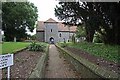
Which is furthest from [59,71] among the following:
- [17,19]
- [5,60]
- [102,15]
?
[17,19]

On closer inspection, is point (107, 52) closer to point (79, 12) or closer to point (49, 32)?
point (79, 12)

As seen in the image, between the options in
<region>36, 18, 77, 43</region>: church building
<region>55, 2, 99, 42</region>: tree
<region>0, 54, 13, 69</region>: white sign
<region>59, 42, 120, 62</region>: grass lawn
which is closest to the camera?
<region>0, 54, 13, 69</region>: white sign

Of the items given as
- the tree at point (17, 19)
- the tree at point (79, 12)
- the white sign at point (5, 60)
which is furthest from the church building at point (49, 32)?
the white sign at point (5, 60)

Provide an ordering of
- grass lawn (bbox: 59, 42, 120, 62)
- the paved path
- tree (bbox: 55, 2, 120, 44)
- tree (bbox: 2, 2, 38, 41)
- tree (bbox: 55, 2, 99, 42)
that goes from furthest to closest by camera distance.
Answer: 1. tree (bbox: 2, 2, 38, 41)
2. tree (bbox: 55, 2, 99, 42)
3. tree (bbox: 55, 2, 120, 44)
4. the paved path
5. grass lawn (bbox: 59, 42, 120, 62)

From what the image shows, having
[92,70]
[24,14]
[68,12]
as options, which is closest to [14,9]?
[24,14]

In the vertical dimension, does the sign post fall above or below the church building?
below

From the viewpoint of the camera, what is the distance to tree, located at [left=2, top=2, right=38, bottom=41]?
5431cm

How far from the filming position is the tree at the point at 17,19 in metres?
54.3

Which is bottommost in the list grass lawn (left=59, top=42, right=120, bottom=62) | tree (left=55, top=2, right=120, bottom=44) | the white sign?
grass lawn (left=59, top=42, right=120, bottom=62)

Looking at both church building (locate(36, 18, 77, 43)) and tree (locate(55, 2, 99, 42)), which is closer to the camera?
tree (locate(55, 2, 99, 42))

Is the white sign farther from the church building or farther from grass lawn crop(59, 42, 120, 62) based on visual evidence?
the church building

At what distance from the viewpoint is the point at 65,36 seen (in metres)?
89.8

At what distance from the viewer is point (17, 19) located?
5828 centimetres

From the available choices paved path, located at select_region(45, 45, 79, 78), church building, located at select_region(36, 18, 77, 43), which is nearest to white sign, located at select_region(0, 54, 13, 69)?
paved path, located at select_region(45, 45, 79, 78)
